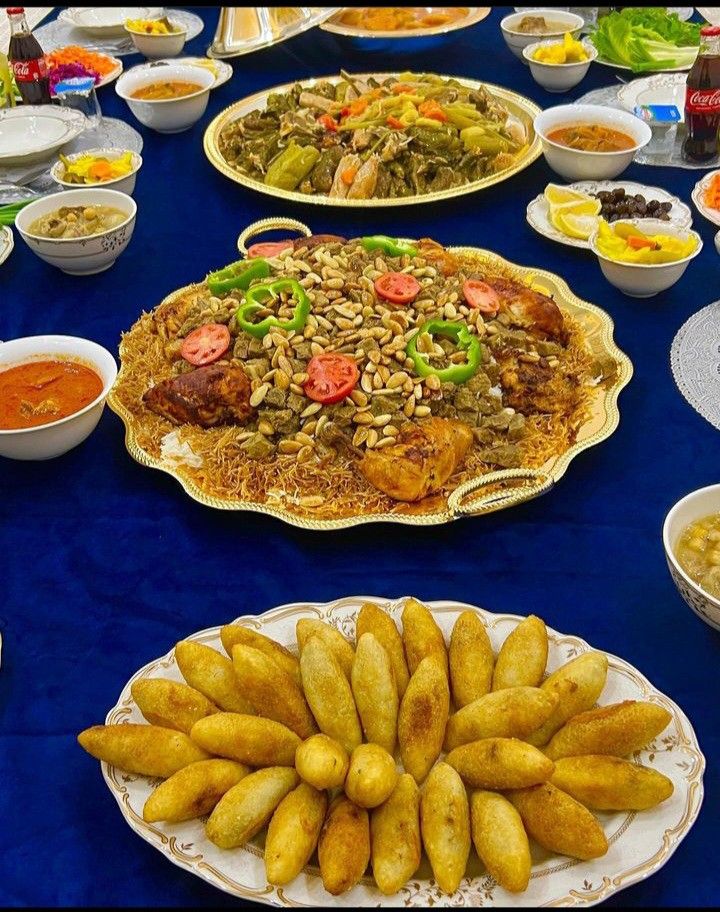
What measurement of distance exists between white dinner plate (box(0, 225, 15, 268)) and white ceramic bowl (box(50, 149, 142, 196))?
270 mm

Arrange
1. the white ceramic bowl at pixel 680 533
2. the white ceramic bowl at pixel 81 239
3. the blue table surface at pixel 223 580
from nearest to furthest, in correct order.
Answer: the blue table surface at pixel 223 580 < the white ceramic bowl at pixel 680 533 < the white ceramic bowl at pixel 81 239

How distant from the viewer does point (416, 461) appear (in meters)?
1.90

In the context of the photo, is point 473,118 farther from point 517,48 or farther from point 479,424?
point 479,424

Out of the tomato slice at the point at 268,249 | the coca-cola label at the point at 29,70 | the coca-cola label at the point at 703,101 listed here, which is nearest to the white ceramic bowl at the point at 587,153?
the coca-cola label at the point at 703,101

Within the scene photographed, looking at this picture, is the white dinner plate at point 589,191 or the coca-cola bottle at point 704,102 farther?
the coca-cola bottle at point 704,102

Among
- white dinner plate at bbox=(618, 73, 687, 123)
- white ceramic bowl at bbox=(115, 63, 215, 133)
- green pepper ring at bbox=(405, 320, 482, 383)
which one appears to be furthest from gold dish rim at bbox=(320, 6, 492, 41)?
green pepper ring at bbox=(405, 320, 482, 383)

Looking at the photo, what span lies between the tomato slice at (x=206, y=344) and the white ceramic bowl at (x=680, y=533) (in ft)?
3.83

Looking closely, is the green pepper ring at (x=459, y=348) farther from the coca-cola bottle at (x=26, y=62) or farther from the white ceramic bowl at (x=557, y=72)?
the coca-cola bottle at (x=26, y=62)

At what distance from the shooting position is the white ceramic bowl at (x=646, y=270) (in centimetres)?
254

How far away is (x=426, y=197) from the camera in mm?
3043

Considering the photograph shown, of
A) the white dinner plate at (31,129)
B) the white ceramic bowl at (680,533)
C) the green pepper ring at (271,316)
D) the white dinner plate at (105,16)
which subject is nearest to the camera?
the white ceramic bowl at (680,533)

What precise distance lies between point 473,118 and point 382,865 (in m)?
2.91

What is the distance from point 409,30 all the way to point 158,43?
48.8 inches

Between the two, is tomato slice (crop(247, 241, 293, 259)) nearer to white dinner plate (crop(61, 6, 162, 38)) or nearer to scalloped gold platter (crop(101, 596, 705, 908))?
scalloped gold platter (crop(101, 596, 705, 908))
